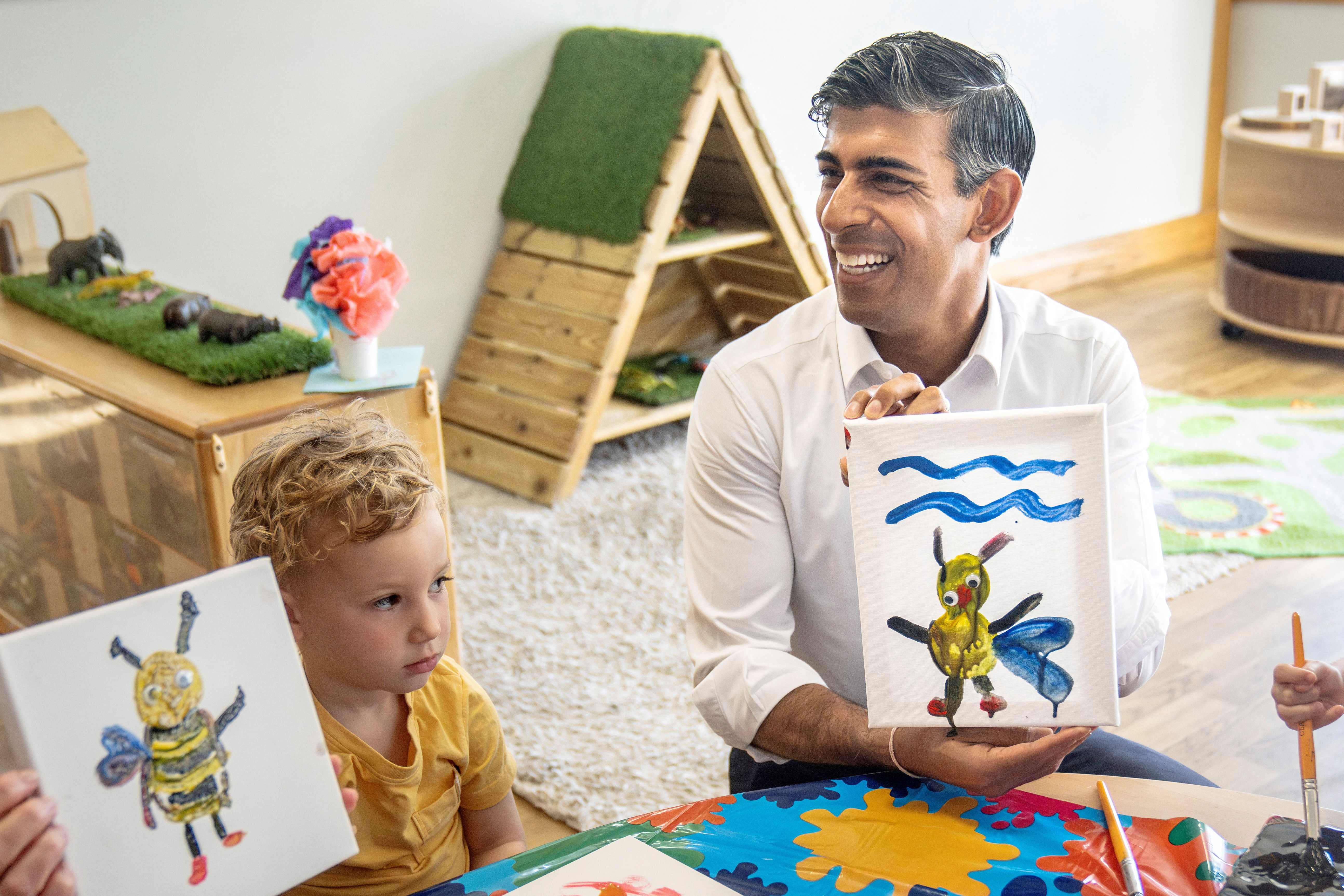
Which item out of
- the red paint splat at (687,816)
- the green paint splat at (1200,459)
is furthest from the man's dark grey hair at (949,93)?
the green paint splat at (1200,459)

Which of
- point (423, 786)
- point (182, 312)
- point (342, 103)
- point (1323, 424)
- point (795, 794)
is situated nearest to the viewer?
point (795, 794)

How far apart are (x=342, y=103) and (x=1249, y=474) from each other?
96.6 inches

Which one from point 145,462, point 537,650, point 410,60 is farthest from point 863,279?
point 410,60

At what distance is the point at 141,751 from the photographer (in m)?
0.63

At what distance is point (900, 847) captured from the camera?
84cm

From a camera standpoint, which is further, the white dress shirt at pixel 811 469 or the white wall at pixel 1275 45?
the white wall at pixel 1275 45

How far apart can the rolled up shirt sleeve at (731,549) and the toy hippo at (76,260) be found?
1.48m

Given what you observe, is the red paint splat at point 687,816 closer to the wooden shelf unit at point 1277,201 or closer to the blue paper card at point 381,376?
the blue paper card at point 381,376

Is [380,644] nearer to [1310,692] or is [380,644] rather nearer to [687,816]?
[687,816]

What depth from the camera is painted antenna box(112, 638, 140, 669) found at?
619mm

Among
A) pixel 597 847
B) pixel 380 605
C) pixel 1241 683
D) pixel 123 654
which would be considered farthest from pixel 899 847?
pixel 1241 683

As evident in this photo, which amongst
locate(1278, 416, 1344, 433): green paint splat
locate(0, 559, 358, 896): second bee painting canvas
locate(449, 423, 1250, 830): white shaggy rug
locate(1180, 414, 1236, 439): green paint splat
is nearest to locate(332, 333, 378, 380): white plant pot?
locate(449, 423, 1250, 830): white shaggy rug

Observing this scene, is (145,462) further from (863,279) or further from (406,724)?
(863,279)

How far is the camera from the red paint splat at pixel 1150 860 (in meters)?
0.78
